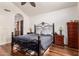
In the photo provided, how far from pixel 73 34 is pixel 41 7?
0.70m

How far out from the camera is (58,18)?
1961 millimetres

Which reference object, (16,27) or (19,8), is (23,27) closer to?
(16,27)

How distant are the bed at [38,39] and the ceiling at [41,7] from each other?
23 centimetres

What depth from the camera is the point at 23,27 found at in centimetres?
196

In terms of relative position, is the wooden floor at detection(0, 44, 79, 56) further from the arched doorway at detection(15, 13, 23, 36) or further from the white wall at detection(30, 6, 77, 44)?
the arched doorway at detection(15, 13, 23, 36)

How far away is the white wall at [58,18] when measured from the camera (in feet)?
6.27

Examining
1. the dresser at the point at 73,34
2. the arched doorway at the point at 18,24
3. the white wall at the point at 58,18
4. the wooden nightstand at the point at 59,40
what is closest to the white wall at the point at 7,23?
the arched doorway at the point at 18,24

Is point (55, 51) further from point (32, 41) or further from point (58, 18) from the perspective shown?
point (58, 18)

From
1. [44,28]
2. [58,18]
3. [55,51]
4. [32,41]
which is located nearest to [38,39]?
[32,41]

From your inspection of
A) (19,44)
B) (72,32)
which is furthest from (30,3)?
(72,32)

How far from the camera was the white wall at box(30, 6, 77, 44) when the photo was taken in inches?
75.2

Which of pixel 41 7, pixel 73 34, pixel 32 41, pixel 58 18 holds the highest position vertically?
pixel 41 7

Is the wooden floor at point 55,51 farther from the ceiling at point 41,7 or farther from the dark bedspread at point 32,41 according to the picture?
the ceiling at point 41,7

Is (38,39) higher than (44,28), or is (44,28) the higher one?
(44,28)
